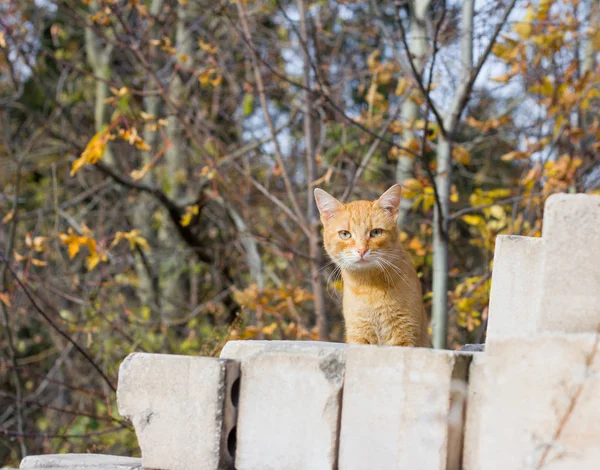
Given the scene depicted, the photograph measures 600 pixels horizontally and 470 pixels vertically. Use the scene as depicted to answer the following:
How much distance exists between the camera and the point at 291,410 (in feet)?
7.55

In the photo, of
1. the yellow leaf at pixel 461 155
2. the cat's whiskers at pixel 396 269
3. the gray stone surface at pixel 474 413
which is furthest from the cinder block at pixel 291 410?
the yellow leaf at pixel 461 155

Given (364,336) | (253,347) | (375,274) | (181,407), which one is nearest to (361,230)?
(375,274)

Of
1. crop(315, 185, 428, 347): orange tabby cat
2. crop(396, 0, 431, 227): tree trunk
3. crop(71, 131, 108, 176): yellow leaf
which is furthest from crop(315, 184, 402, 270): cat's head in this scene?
crop(71, 131, 108, 176): yellow leaf

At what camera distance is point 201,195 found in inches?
262

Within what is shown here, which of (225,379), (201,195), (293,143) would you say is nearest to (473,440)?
(225,379)

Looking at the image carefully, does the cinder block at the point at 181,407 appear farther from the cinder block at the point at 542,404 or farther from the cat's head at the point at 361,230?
the cat's head at the point at 361,230

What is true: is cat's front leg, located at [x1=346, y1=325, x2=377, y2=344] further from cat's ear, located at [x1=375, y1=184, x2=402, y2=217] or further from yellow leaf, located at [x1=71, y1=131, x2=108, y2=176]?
yellow leaf, located at [x1=71, y1=131, x2=108, y2=176]

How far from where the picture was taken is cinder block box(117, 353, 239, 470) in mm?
2309

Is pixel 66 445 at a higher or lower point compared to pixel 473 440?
lower

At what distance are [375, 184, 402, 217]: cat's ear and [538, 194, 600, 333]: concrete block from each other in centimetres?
139

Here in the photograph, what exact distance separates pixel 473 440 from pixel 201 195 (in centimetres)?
485

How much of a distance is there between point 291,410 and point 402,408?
0.36m

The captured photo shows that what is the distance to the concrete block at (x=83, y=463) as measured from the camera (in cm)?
256

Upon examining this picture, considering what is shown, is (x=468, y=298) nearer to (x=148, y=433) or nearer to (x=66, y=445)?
(x=148, y=433)
